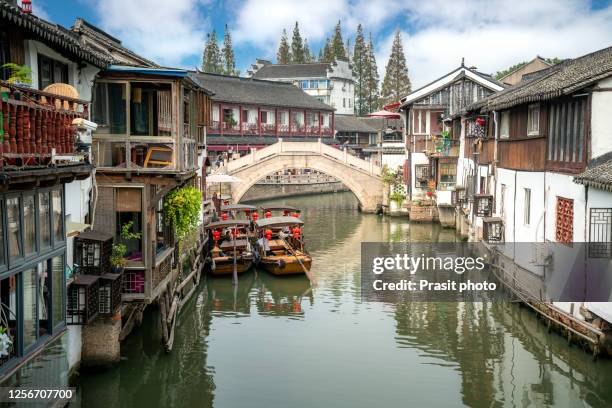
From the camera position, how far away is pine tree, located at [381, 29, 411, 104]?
8162 centimetres

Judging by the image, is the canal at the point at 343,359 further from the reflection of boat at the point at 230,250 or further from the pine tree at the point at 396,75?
the pine tree at the point at 396,75

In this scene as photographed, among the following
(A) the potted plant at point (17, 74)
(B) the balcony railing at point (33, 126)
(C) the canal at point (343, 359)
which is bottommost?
(C) the canal at point (343, 359)

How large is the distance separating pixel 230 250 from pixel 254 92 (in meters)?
32.7

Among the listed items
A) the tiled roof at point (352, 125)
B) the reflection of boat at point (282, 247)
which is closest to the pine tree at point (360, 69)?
the tiled roof at point (352, 125)

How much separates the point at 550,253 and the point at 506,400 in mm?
5036

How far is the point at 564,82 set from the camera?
17.2 metres

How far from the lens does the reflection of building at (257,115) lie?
174ft

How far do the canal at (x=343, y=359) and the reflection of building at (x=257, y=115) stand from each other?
30.3 metres

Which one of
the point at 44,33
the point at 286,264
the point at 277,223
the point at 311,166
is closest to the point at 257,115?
the point at 311,166

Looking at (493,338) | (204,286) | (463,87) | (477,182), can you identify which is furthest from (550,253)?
(463,87)

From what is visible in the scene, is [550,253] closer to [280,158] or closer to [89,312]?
[89,312]

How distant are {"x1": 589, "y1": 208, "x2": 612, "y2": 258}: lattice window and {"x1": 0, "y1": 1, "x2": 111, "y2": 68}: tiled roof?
37.0 feet

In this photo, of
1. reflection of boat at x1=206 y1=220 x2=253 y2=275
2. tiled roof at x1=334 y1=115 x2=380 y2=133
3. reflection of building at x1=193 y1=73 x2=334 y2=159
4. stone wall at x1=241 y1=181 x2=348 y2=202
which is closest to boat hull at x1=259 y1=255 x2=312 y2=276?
reflection of boat at x1=206 y1=220 x2=253 y2=275

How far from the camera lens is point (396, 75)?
269 ft
